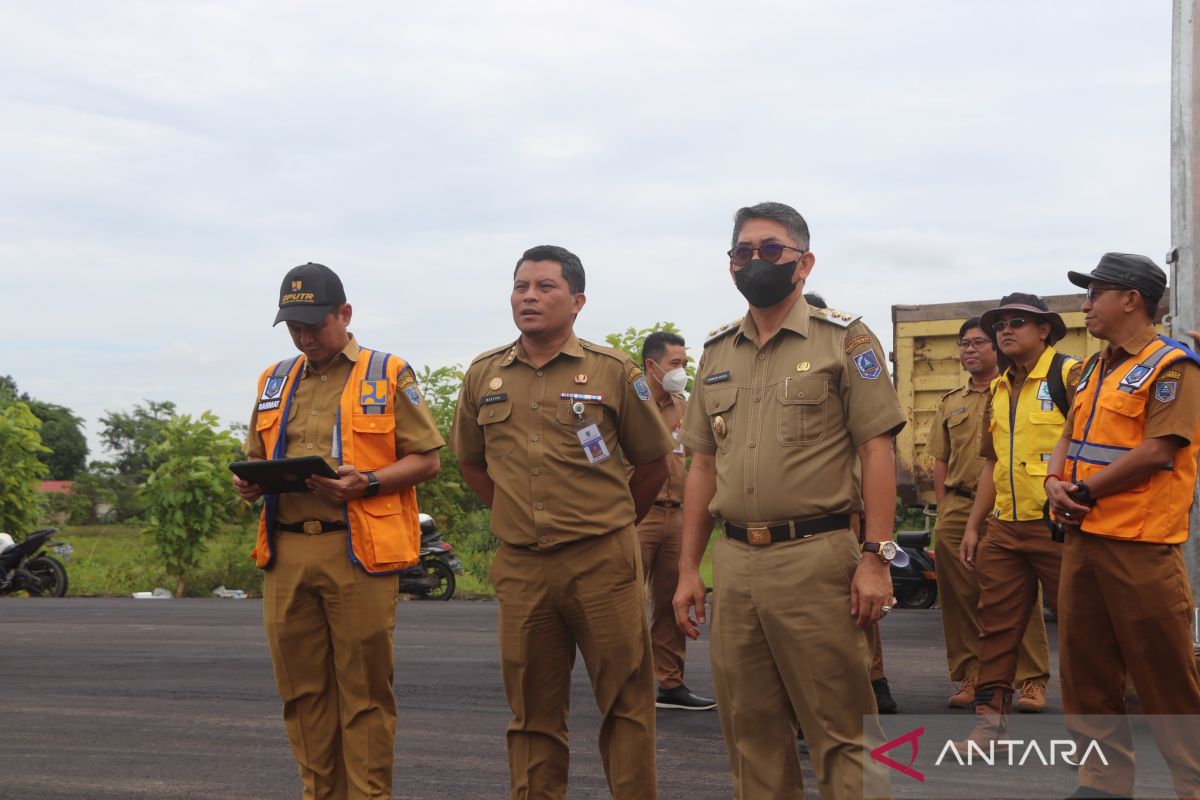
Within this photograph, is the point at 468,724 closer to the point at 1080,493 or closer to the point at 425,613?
the point at 1080,493

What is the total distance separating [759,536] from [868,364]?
68cm

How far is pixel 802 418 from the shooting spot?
4.09 metres

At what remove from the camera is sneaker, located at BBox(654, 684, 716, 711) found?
737 centimetres

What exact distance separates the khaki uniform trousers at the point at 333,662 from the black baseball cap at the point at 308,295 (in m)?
0.86

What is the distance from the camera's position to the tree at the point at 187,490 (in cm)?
1702

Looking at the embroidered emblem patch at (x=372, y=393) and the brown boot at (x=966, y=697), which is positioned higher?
the embroidered emblem patch at (x=372, y=393)

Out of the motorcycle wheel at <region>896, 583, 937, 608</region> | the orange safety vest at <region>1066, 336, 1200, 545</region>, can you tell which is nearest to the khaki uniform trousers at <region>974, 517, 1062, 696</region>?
A: the orange safety vest at <region>1066, 336, 1200, 545</region>

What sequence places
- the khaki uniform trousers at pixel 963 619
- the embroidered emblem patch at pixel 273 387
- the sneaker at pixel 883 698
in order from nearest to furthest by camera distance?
the embroidered emblem patch at pixel 273 387 → the sneaker at pixel 883 698 → the khaki uniform trousers at pixel 963 619

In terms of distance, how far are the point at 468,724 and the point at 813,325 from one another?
158 inches

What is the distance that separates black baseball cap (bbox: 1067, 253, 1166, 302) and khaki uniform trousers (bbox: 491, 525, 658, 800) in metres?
2.23

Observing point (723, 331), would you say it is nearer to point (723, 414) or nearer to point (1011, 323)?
point (723, 414)

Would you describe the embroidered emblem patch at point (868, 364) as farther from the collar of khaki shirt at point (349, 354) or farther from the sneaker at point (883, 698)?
the sneaker at point (883, 698)

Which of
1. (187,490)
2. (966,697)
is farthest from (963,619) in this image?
(187,490)

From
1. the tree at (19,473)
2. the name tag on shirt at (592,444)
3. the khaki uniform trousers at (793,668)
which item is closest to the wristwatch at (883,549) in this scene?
the khaki uniform trousers at (793,668)
